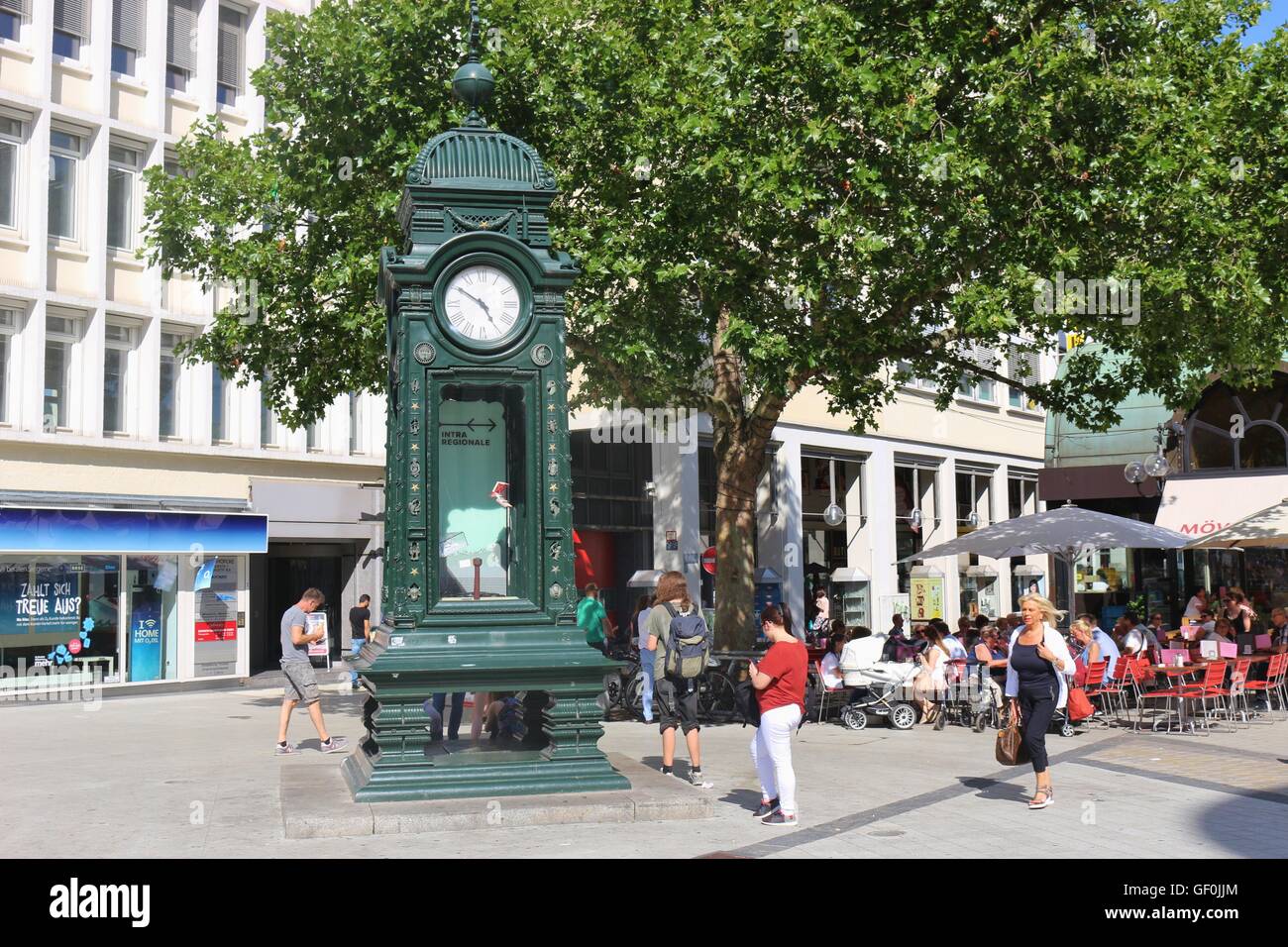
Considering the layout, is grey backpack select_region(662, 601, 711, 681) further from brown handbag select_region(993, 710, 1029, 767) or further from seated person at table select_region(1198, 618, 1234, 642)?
seated person at table select_region(1198, 618, 1234, 642)

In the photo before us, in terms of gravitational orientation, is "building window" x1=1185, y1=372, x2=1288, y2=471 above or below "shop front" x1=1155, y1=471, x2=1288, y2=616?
above

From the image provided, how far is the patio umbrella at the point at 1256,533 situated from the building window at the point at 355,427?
55.4 ft

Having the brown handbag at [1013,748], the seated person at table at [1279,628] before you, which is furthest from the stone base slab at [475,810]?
the seated person at table at [1279,628]

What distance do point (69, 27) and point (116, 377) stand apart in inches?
248

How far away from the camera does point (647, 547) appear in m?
28.5

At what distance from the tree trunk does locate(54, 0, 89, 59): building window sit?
14890mm

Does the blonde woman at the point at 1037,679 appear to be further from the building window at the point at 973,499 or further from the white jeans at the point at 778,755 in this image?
the building window at the point at 973,499

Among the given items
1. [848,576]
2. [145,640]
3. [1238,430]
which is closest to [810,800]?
[145,640]

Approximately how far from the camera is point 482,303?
10.6 meters

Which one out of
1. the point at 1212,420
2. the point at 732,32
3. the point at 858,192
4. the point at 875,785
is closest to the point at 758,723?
the point at 875,785

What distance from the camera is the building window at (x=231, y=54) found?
90.6 feet

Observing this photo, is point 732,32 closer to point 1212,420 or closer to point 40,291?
point 40,291

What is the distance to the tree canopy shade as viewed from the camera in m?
14.3

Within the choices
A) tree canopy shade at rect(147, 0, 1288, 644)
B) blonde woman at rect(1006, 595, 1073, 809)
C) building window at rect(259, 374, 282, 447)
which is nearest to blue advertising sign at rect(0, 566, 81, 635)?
building window at rect(259, 374, 282, 447)
